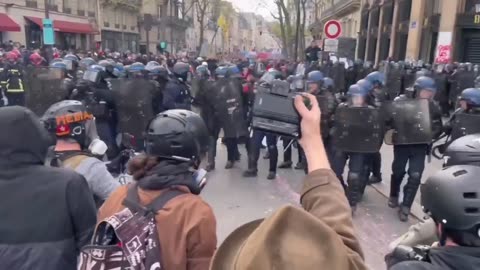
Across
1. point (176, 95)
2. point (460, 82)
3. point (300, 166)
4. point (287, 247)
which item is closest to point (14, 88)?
point (176, 95)

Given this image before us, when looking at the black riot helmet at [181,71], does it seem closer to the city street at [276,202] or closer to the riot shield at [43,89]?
the city street at [276,202]

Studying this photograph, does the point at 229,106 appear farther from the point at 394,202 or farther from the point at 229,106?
the point at 394,202

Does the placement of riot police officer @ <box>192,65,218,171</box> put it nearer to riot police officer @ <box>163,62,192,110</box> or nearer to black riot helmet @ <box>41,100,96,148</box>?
riot police officer @ <box>163,62,192,110</box>

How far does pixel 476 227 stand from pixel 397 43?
2681 centimetres

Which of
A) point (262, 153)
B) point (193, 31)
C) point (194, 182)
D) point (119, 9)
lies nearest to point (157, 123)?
point (194, 182)

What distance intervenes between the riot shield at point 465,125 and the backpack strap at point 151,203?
14.1ft

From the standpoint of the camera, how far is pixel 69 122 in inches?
123

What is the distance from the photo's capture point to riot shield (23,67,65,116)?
837cm

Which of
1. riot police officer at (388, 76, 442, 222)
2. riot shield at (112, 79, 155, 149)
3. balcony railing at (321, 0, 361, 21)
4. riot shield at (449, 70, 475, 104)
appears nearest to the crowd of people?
riot police officer at (388, 76, 442, 222)

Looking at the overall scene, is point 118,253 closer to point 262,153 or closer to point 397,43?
point 262,153

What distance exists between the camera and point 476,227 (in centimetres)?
170

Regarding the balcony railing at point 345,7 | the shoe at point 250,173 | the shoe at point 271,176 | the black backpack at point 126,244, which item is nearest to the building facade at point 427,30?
the balcony railing at point 345,7

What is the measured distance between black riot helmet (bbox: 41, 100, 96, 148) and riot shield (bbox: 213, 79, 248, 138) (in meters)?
4.88

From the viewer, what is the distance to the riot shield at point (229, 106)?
8.18m
